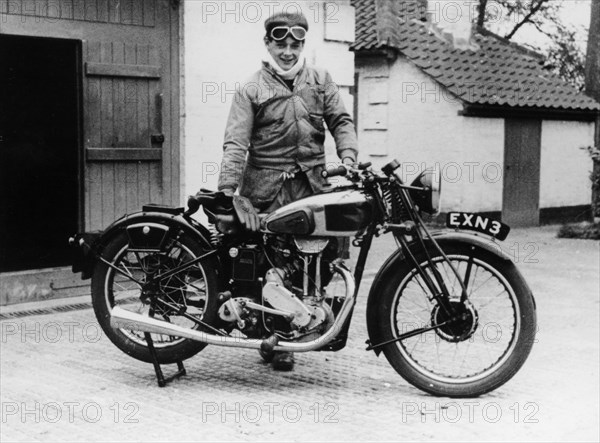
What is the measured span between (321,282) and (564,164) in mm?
15949

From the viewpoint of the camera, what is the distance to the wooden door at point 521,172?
18.5 m

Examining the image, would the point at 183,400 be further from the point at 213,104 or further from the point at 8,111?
the point at 213,104

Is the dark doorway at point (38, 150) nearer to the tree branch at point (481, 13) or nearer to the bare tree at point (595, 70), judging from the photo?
the bare tree at point (595, 70)

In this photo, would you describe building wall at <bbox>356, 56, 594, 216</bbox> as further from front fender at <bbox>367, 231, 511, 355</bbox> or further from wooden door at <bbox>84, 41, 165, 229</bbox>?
front fender at <bbox>367, 231, 511, 355</bbox>

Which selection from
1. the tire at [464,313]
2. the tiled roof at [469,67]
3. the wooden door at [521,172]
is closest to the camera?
the tire at [464,313]

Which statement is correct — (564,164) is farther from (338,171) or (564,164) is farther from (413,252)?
(338,171)

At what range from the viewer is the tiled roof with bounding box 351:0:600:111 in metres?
18.2

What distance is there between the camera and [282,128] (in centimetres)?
556

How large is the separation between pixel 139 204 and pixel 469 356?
3884 mm

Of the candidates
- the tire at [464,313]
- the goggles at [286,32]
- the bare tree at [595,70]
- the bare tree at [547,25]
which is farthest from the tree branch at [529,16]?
the tire at [464,313]

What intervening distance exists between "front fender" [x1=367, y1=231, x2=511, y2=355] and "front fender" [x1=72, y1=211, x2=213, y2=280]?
0.96 meters

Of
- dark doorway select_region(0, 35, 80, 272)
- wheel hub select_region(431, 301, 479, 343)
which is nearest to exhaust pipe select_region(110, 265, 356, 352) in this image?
wheel hub select_region(431, 301, 479, 343)

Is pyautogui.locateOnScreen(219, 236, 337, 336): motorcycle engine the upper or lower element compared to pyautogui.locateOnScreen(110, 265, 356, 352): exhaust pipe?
upper

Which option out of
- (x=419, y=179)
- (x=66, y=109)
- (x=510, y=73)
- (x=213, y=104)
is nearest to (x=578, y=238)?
(x=510, y=73)
